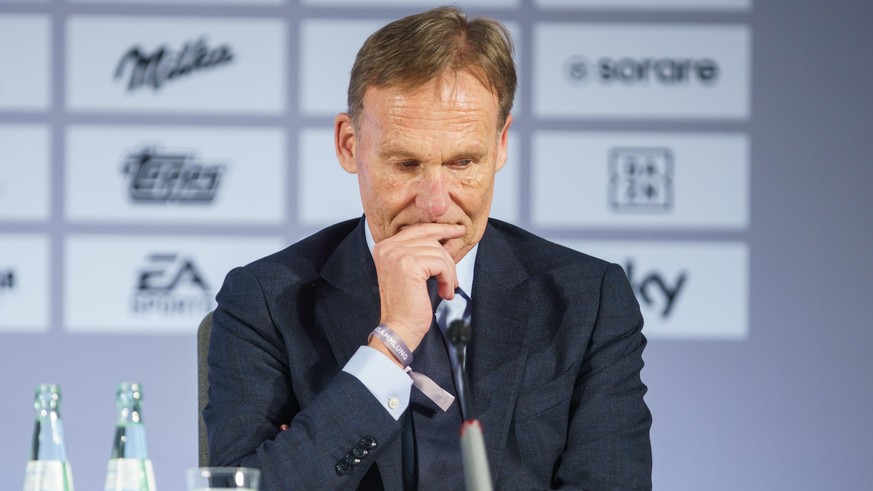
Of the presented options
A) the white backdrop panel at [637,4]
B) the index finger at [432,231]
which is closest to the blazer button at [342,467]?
the index finger at [432,231]

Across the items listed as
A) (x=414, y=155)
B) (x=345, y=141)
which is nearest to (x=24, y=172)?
(x=345, y=141)

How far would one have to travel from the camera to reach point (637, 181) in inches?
154

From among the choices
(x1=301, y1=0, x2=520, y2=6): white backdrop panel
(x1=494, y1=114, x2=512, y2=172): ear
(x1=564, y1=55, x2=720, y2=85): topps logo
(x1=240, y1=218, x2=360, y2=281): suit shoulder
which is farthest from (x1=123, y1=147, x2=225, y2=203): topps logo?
(x1=494, y1=114, x2=512, y2=172): ear

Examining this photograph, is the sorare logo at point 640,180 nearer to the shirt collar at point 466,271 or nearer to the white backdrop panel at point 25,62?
the shirt collar at point 466,271

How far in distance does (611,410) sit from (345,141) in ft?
2.36

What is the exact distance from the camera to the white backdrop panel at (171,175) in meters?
3.86

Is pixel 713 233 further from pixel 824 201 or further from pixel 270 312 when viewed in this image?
pixel 270 312

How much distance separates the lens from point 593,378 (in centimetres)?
215

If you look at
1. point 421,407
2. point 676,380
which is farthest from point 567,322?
point 676,380

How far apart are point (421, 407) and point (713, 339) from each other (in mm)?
2056

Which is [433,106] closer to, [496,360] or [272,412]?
[496,360]

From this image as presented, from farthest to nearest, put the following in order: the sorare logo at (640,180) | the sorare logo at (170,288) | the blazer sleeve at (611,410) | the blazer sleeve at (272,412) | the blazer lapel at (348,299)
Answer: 1. the sorare logo at (640,180)
2. the sorare logo at (170,288)
3. the blazer lapel at (348,299)
4. the blazer sleeve at (611,410)
5. the blazer sleeve at (272,412)

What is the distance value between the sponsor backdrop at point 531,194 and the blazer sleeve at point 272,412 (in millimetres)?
1635

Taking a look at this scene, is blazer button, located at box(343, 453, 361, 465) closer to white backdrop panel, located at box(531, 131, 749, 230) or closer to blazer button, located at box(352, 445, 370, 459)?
blazer button, located at box(352, 445, 370, 459)
